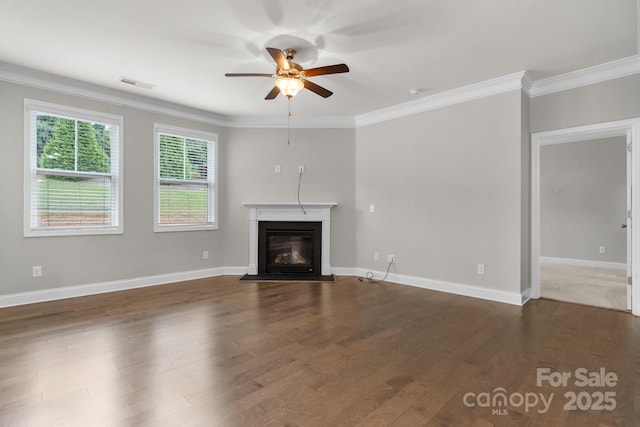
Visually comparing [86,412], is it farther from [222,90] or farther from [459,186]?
[459,186]

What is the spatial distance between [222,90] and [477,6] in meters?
3.05

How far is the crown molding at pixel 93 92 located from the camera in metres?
3.45

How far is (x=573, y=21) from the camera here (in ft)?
8.28

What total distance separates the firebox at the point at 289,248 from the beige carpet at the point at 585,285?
3.31m

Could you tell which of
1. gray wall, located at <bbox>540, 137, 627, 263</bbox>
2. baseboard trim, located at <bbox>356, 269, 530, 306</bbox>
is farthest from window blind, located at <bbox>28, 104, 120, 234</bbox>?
gray wall, located at <bbox>540, 137, 627, 263</bbox>

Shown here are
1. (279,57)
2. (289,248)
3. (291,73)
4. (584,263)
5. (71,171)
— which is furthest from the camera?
(584,263)

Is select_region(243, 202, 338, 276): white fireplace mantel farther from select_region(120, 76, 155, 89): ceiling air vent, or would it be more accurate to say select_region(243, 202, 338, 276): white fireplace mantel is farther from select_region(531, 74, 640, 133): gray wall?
select_region(531, 74, 640, 133): gray wall

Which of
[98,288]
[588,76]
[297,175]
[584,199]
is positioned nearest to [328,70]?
[297,175]

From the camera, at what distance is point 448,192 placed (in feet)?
13.8

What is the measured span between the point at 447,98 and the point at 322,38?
2207 millimetres

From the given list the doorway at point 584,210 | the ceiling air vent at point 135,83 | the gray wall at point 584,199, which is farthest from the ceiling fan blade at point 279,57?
the gray wall at point 584,199

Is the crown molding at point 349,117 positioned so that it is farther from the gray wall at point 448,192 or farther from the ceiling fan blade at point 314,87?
the ceiling fan blade at point 314,87

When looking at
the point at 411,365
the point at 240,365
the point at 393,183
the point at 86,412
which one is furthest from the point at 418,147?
the point at 86,412

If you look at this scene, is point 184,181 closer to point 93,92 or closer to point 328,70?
point 93,92
